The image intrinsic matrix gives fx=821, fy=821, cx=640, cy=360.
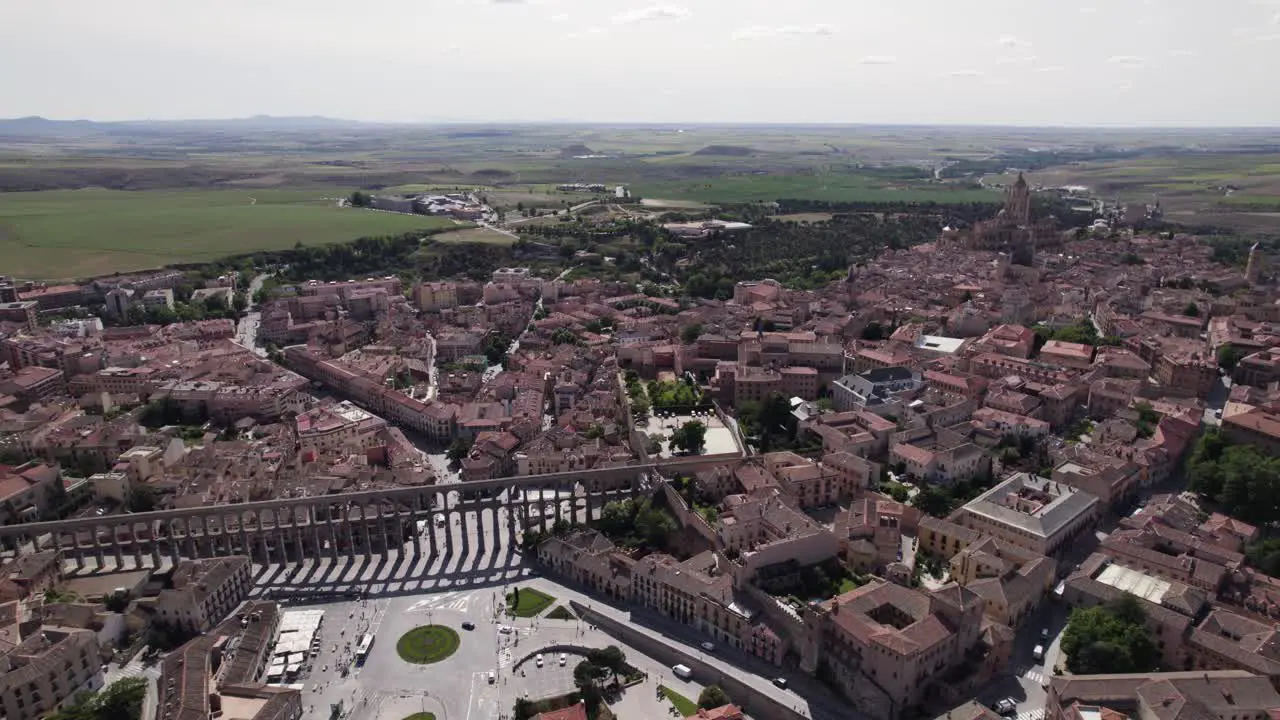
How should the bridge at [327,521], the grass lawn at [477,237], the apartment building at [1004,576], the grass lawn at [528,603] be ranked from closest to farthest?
A: the apartment building at [1004,576], the grass lawn at [528,603], the bridge at [327,521], the grass lawn at [477,237]

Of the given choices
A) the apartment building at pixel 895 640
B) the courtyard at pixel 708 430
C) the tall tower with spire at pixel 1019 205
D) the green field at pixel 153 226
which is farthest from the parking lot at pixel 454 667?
the tall tower with spire at pixel 1019 205

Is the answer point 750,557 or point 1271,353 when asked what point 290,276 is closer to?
point 750,557

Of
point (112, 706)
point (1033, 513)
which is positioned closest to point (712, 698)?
point (1033, 513)

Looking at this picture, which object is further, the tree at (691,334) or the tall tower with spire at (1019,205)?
the tall tower with spire at (1019,205)

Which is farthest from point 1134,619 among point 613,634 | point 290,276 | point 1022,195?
point 290,276

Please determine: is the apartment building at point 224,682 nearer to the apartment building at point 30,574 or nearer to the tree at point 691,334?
the apartment building at point 30,574
